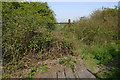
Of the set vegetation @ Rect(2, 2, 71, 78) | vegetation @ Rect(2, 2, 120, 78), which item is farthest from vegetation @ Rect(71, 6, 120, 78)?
vegetation @ Rect(2, 2, 71, 78)

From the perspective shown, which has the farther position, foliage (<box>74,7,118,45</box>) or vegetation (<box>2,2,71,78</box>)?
foliage (<box>74,7,118,45</box>)

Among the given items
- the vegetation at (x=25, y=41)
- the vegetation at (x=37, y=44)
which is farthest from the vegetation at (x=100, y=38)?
the vegetation at (x=25, y=41)

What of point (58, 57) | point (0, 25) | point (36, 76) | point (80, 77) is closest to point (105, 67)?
point (80, 77)

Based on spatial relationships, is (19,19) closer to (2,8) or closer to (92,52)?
(2,8)

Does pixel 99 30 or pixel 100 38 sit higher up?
pixel 99 30

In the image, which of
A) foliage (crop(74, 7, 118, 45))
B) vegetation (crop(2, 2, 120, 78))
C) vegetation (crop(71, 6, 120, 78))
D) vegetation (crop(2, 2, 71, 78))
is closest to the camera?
vegetation (crop(2, 2, 120, 78))

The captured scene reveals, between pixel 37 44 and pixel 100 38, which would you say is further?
pixel 100 38

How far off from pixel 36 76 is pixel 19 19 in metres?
2.13

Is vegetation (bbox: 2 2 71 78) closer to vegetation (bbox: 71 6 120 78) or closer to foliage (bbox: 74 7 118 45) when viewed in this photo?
vegetation (bbox: 71 6 120 78)

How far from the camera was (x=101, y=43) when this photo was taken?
15.9 ft

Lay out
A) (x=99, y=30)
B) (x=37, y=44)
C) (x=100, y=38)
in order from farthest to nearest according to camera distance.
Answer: (x=99, y=30)
(x=100, y=38)
(x=37, y=44)

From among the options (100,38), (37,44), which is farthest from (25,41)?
(100,38)

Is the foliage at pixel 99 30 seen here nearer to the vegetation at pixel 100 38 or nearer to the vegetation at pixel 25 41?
the vegetation at pixel 100 38

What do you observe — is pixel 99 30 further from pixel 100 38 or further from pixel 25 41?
pixel 25 41
